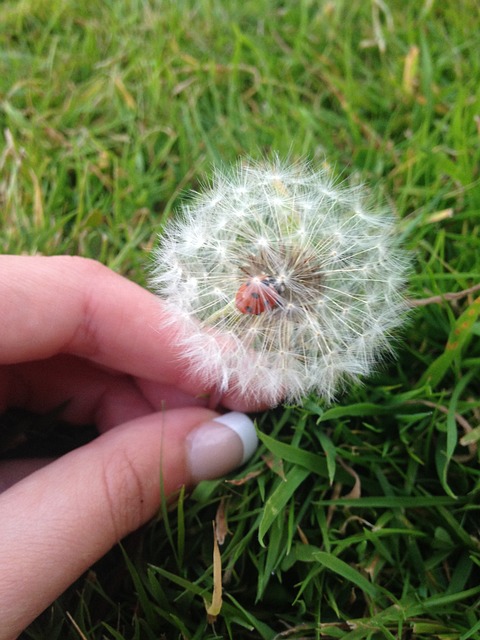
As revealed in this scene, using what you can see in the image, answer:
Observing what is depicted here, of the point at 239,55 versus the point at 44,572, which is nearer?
the point at 44,572

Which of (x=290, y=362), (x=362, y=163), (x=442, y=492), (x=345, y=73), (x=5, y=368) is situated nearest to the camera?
(x=290, y=362)

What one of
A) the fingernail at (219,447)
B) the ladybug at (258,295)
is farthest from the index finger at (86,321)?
the ladybug at (258,295)

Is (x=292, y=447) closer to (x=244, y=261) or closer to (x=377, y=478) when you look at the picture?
(x=377, y=478)

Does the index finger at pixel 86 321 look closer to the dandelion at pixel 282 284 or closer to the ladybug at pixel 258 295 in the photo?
the dandelion at pixel 282 284

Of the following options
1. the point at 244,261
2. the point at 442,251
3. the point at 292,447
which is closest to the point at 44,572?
A: the point at 292,447

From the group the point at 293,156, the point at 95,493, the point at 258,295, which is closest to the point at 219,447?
the point at 95,493

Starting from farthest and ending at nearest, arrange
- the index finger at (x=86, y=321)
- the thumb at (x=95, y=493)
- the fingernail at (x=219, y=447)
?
the fingernail at (x=219, y=447) < the index finger at (x=86, y=321) < the thumb at (x=95, y=493)

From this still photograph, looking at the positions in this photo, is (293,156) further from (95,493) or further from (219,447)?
(95,493)
